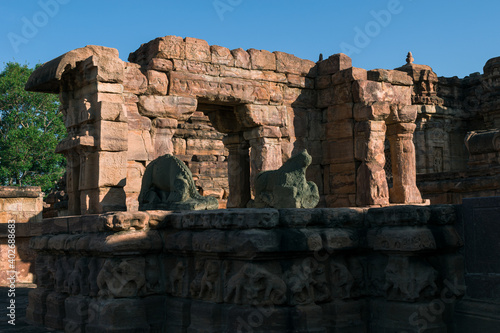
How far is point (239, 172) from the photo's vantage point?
436 inches

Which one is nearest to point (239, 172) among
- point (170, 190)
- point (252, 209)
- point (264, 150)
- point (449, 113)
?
point (264, 150)

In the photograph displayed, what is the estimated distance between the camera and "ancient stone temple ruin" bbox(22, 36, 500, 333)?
4.25 m

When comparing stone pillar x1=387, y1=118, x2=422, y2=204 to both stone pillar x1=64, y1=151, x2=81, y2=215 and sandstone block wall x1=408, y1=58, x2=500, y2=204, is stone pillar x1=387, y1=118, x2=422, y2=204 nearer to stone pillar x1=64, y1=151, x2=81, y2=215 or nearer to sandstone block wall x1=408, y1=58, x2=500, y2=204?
stone pillar x1=64, y1=151, x2=81, y2=215

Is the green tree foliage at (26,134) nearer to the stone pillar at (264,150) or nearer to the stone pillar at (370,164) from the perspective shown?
the stone pillar at (264,150)

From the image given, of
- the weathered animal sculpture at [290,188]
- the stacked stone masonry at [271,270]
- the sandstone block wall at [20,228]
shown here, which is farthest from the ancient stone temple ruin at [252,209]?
the sandstone block wall at [20,228]

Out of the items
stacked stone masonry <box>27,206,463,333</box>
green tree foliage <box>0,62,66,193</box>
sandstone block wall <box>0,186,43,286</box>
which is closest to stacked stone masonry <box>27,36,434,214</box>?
sandstone block wall <box>0,186,43,286</box>

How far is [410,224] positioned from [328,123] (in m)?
7.24

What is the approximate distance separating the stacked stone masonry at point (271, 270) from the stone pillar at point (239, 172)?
5.82 m

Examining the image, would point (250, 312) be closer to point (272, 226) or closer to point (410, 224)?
point (272, 226)

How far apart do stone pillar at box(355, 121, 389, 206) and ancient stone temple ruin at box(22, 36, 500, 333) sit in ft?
0.11

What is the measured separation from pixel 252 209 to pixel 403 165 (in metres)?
7.27

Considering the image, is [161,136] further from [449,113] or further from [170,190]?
[449,113]

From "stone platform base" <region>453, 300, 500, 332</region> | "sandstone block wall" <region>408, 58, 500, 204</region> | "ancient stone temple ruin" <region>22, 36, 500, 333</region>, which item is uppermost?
"sandstone block wall" <region>408, 58, 500, 204</region>

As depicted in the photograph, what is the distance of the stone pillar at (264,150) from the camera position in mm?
10516
